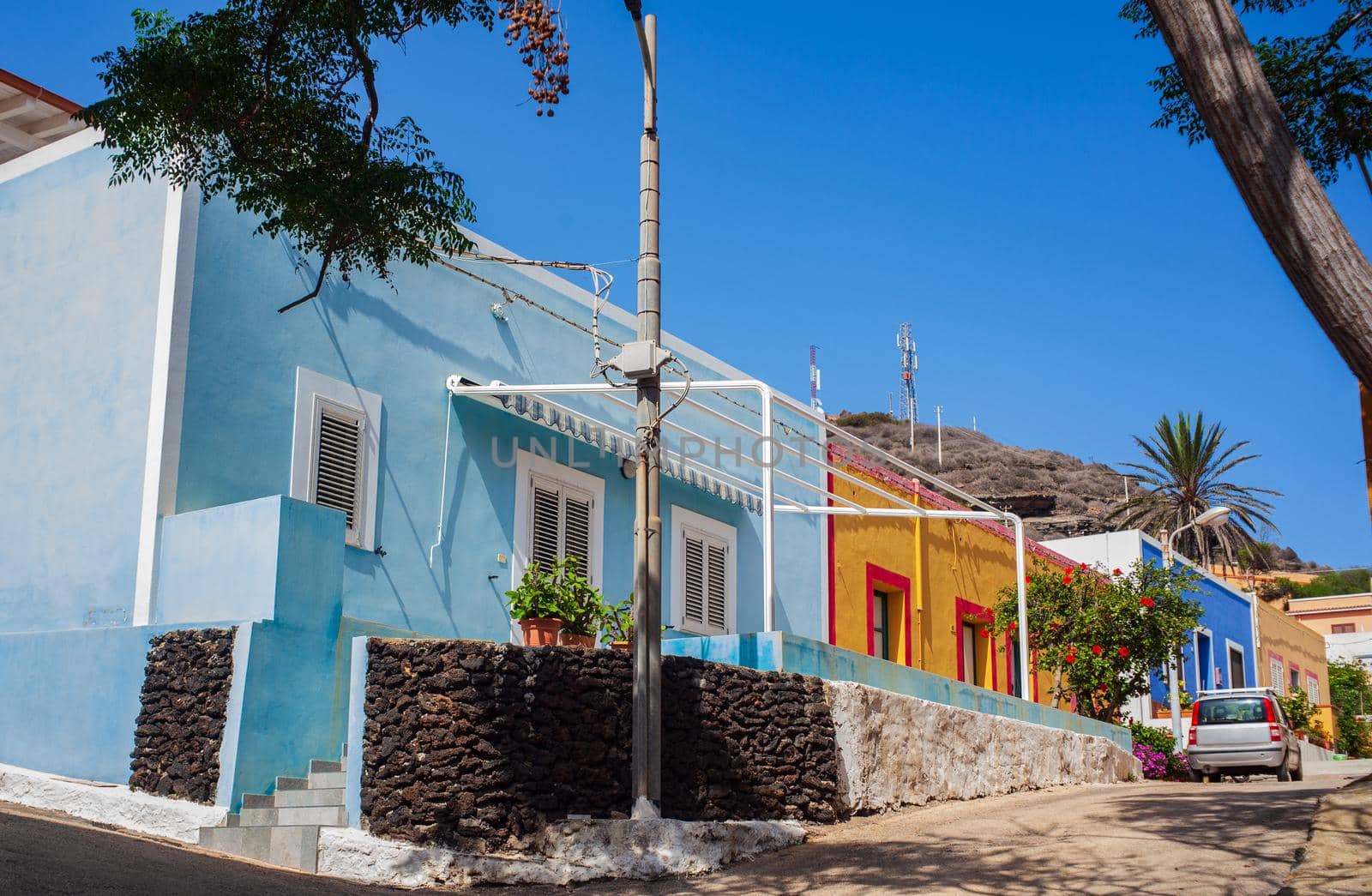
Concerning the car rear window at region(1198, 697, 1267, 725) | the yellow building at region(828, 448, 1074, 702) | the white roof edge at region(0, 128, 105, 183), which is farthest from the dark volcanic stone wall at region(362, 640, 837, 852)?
the car rear window at region(1198, 697, 1267, 725)

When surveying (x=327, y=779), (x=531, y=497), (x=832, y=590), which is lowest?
(x=327, y=779)

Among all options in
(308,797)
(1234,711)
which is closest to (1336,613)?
(1234,711)

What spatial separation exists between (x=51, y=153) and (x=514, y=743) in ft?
27.2

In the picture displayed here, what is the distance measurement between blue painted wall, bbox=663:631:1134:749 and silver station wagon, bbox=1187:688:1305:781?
4.34m

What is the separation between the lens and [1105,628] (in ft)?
73.7

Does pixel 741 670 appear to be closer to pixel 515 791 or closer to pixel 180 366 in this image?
pixel 515 791

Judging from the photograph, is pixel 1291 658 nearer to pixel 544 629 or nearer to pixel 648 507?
pixel 544 629

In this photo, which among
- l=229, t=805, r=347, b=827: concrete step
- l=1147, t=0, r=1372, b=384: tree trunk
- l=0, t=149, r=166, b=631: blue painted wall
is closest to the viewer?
l=1147, t=0, r=1372, b=384: tree trunk

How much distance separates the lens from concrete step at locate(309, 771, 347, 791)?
10977 mm

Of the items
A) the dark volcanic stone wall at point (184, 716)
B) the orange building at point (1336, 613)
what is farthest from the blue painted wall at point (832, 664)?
the orange building at point (1336, 613)

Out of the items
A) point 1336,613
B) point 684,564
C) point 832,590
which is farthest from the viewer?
point 1336,613

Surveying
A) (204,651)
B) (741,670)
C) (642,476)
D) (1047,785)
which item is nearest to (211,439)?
(204,651)

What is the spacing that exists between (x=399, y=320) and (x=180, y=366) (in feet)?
9.10

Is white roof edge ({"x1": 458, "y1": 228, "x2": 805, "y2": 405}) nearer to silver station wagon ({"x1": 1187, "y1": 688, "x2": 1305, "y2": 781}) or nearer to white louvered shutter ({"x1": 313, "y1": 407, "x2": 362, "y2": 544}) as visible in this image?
white louvered shutter ({"x1": 313, "y1": 407, "x2": 362, "y2": 544})
